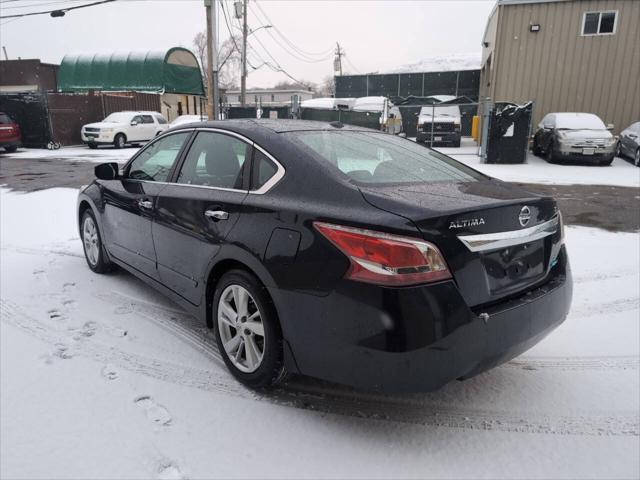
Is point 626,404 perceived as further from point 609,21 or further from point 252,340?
point 609,21

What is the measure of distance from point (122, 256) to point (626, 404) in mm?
3742

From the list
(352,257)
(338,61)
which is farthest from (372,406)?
(338,61)

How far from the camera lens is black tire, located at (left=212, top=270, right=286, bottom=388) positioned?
249 cm

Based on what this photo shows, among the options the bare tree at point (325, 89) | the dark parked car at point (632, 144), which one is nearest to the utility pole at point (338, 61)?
the bare tree at point (325, 89)

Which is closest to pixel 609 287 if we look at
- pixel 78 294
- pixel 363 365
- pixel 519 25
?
pixel 363 365

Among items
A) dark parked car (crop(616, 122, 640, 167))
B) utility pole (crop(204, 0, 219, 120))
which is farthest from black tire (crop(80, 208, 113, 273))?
dark parked car (crop(616, 122, 640, 167))

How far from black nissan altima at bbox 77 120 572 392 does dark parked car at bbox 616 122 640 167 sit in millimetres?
14544

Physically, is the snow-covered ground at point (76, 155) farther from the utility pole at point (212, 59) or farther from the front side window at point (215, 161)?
the front side window at point (215, 161)

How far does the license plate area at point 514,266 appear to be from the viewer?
2.23 m

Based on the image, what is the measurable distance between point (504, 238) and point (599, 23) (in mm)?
19345

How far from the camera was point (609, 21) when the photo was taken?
17344mm

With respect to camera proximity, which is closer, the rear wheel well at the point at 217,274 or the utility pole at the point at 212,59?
the rear wheel well at the point at 217,274

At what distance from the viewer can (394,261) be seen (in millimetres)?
2043

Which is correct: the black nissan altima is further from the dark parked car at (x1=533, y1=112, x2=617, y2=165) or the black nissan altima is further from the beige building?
the beige building
